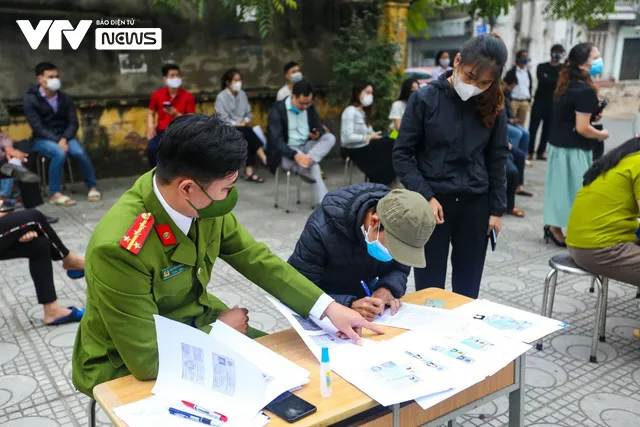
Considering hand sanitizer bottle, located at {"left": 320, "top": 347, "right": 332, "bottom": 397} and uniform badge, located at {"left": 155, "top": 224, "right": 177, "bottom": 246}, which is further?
uniform badge, located at {"left": 155, "top": 224, "right": 177, "bottom": 246}

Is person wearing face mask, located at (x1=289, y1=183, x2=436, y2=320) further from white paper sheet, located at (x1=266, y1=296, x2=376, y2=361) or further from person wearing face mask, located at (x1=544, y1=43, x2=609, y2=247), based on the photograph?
person wearing face mask, located at (x1=544, y1=43, x2=609, y2=247)

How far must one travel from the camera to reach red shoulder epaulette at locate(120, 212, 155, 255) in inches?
67.5

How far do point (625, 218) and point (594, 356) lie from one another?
0.78 metres

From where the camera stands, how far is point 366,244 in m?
2.41

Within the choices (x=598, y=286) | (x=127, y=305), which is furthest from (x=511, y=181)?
(x=127, y=305)

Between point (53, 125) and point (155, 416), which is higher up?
point (53, 125)

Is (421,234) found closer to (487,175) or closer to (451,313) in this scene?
(451,313)

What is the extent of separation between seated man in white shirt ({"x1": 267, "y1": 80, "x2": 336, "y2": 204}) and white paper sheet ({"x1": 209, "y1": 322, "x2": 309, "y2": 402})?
14.6 ft

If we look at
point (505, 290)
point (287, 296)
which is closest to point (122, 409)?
point (287, 296)

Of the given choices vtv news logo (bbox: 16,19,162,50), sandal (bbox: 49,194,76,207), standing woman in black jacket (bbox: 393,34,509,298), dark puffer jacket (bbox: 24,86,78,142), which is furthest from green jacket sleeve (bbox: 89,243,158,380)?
vtv news logo (bbox: 16,19,162,50)

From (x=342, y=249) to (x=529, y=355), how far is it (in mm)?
1664

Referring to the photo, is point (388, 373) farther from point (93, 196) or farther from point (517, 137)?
point (93, 196)

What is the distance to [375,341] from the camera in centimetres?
206

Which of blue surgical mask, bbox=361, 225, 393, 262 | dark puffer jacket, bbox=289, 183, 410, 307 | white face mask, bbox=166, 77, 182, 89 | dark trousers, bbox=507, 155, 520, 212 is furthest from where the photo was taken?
white face mask, bbox=166, 77, 182, 89
